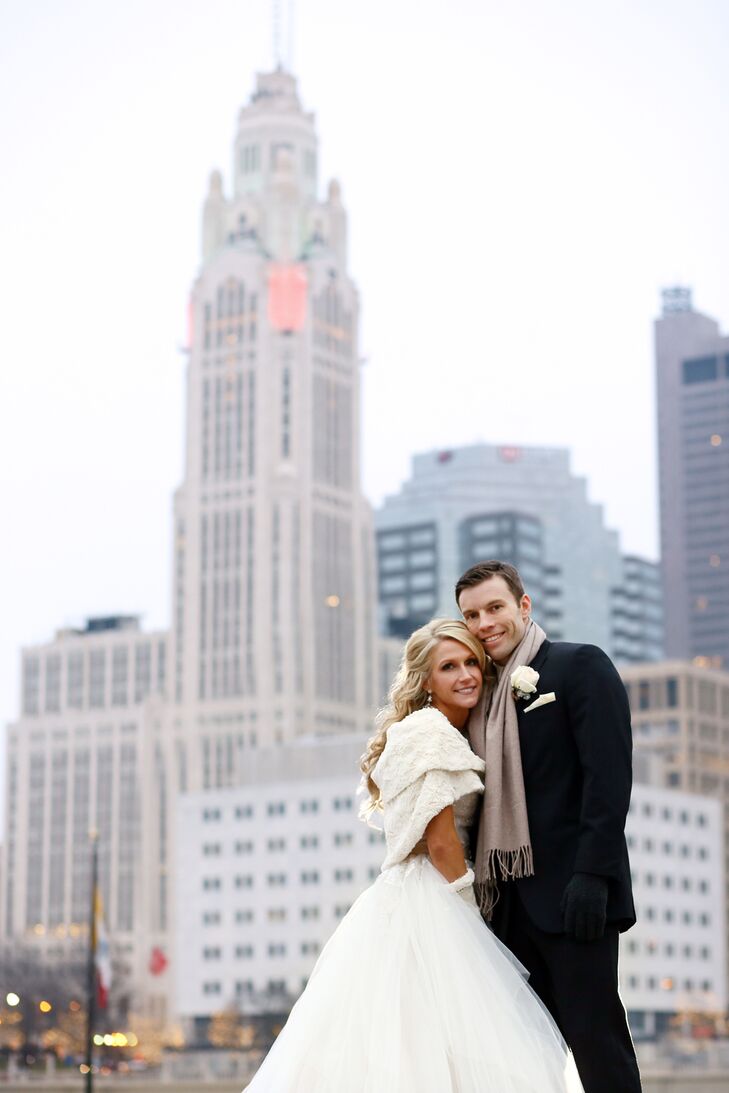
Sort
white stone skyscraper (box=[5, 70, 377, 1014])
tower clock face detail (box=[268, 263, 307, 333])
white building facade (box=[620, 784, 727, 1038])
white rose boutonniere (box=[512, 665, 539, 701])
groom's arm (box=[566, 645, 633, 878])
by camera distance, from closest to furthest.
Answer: groom's arm (box=[566, 645, 633, 878]), white rose boutonniere (box=[512, 665, 539, 701]), white building facade (box=[620, 784, 727, 1038]), white stone skyscraper (box=[5, 70, 377, 1014]), tower clock face detail (box=[268, 263, 307, 333])

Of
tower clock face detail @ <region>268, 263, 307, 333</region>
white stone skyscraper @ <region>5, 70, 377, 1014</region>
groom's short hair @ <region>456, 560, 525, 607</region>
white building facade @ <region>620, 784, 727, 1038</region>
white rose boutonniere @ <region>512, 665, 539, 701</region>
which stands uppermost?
tower clock face detail @ <region>268, 263, 307, 333</region>

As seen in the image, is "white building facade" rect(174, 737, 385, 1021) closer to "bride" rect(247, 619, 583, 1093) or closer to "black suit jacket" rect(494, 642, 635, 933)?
"bride" rect(247, 619, 583, 1093)

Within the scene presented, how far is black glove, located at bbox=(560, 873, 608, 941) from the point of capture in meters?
9.67

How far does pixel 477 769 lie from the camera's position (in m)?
10.3

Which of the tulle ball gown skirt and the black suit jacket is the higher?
the black suit jacket

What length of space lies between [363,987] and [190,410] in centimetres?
15954

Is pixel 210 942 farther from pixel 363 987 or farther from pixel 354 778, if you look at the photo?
pixel 363 987

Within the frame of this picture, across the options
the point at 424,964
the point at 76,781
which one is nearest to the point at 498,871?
the point at 424,964

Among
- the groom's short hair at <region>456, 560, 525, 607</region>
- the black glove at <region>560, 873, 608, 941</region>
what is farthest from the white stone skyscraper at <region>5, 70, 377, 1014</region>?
the black glove at <region>560, 873, 608, 941</region>

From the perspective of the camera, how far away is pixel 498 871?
33.7 ft

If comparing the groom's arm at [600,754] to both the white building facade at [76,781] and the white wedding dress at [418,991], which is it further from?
the white building facade at [76,781]

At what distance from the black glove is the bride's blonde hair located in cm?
140

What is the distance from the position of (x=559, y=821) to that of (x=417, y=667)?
3.76 feet

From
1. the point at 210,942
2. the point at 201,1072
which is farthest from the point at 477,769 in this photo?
the point at 210,942
